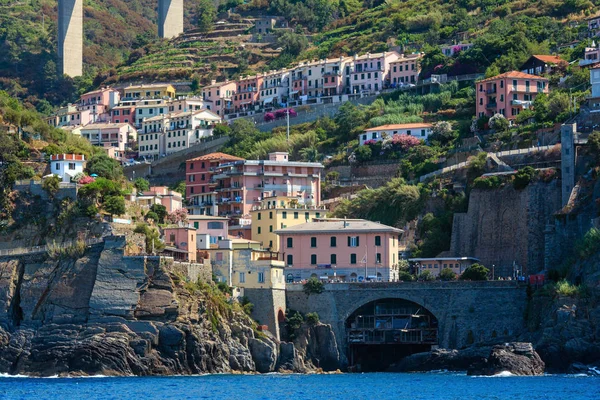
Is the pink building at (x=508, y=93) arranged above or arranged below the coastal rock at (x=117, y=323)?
above

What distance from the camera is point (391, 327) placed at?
96250mm

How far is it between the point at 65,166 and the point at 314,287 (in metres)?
20.1

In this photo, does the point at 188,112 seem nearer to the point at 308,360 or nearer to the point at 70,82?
the point at 70,82

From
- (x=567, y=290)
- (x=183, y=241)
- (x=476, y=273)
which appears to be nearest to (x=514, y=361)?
(x=567, y=290)

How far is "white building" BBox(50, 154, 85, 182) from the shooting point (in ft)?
344

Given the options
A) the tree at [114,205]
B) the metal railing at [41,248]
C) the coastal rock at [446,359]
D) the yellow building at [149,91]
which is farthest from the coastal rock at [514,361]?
the yellow building at [149,91]

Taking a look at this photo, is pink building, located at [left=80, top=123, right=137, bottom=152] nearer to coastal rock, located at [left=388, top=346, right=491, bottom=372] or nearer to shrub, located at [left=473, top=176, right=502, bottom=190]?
shrub, located at [left=473, top=176, right=502, bottom=190]

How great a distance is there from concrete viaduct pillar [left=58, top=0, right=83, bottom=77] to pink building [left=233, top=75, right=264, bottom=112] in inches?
1235

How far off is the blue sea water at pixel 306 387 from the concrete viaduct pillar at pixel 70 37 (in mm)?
91790

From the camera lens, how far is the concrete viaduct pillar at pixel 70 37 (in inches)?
6841

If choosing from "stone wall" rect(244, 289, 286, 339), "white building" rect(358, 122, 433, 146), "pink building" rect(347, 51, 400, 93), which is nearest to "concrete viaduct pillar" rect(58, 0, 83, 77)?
"pink building" rect(347, 51, 400, 93)

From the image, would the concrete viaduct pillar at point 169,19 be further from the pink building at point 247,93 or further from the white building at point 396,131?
the white building at point 396,131

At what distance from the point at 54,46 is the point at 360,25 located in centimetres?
4095

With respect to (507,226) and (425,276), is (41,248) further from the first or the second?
(507,226)
